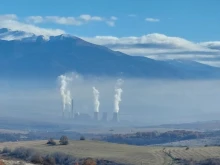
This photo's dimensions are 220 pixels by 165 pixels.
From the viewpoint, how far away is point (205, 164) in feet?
328

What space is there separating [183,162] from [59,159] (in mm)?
18420

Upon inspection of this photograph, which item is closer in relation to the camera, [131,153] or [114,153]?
[114,153]

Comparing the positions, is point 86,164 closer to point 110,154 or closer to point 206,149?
point 110,154

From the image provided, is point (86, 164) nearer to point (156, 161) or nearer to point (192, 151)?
point (156, 161)

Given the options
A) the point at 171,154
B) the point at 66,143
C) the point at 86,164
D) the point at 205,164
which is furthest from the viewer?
the point at 66,143

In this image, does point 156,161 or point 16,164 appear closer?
point 16,164

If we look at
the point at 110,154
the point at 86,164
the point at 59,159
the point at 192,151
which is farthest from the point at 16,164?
the point at 192,151

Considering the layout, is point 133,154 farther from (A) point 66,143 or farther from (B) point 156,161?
(A) point 66,143

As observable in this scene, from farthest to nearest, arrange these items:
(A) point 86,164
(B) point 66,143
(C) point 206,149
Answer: (B) point 66,143 < (C) point 206,149 < (A) point 86,164

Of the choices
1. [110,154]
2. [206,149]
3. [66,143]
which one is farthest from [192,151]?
[66,143]

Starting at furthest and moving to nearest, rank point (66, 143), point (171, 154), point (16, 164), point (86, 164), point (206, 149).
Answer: point (66, 143), point (206, 149), point (171, 154), point (86, 164), point (16, 164)

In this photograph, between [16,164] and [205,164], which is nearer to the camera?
[16,164]

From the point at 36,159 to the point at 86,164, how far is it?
234 inches

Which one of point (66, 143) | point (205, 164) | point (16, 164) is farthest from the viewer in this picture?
point (66, 143)
